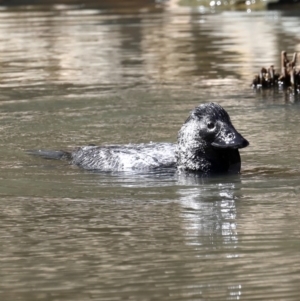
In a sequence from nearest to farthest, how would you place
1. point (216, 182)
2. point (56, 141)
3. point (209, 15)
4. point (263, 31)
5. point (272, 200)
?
point (272, 200)
point (216, 182)
point (56, 141)
point (263, 31)
point (209, 15)

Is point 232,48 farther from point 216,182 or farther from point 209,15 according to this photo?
point 216,182

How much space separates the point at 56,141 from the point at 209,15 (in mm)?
17716

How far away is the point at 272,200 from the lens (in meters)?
8.30

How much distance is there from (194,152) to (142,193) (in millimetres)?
891

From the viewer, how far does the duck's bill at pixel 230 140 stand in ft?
29.6

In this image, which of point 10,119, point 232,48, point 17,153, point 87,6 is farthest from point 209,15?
point 17,153

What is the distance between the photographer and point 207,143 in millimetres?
9391

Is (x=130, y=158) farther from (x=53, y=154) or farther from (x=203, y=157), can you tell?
(x=53, y=154)

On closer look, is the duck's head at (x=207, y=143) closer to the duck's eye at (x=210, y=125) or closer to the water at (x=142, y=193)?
the duck's eye at (x=210, y=125)

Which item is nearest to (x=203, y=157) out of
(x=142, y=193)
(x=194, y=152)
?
(x=194, y=152)

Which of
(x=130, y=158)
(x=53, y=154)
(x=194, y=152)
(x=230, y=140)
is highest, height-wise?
(x=230, y=140)

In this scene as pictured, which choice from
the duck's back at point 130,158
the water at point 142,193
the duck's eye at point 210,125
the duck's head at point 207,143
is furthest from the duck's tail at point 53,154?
the duck's eye at point 210,125

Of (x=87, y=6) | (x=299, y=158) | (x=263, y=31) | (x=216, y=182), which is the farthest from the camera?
(x=87, y=6)

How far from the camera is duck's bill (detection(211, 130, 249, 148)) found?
29.6ft
